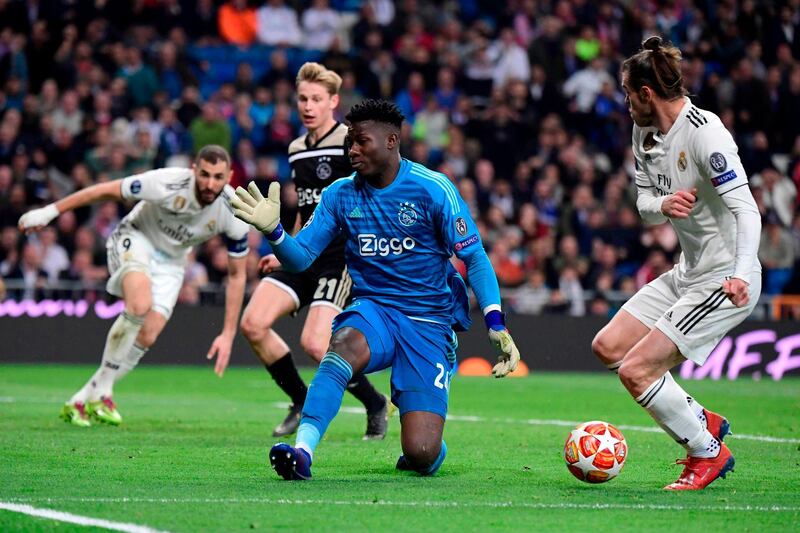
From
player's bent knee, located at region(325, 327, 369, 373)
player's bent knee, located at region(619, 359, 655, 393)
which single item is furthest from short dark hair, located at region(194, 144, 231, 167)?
player's bent knee, located at region(619, 359, 655, 393)

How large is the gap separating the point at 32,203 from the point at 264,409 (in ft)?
24.3

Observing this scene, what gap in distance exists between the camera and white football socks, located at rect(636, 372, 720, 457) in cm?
713

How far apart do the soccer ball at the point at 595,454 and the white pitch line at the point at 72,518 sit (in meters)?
2.66

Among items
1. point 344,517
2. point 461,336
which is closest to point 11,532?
point 344,517

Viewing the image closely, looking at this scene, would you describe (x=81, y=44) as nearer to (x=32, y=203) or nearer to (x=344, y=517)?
(x=32, y=203)

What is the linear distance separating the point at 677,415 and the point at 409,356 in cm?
149

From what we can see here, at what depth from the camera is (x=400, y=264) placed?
7.50 m

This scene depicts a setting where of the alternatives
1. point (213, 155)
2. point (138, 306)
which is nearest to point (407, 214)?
point (213, 155)

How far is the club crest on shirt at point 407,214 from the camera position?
24.3 ft

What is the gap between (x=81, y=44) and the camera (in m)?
20.4

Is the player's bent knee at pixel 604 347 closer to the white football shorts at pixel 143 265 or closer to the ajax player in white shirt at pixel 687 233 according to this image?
the ajax player in white shirt at pixel 687 233

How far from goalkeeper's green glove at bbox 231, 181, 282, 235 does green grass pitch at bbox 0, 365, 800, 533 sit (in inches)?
52.0

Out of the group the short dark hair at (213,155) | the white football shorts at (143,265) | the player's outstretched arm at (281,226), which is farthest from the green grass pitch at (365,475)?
the short dark hair at (213,155)

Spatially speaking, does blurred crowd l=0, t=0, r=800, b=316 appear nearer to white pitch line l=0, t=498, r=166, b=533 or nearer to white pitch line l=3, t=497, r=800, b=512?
white pitch line l=3, t=497, r=800, b=512
